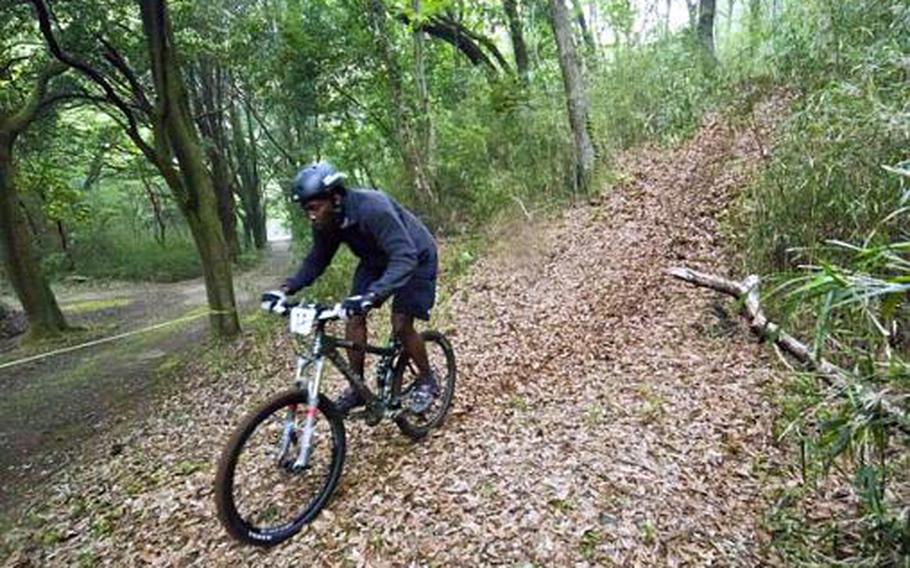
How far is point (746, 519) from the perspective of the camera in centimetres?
304

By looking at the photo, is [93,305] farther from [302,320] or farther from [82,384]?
[302,320]

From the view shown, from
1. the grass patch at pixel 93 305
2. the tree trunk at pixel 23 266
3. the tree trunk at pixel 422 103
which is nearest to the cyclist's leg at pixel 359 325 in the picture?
the tree trunk at pixel 422 103

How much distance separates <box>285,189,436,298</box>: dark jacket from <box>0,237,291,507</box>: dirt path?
3729mm

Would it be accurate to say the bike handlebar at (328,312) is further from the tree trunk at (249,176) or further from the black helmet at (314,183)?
the tree trunk at (249,176)

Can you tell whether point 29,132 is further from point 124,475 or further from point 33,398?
point 124,475

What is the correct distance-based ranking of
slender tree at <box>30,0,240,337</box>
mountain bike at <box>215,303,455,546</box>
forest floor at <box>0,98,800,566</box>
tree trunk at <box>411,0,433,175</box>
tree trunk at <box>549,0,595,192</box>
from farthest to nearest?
1. tree trunk at <box>411,0,433,175</box>
2. tree trunk at <box>549,0,595,192</box>
3. slender tree at <box>30,0,240,337</box>
4. mountain bike at <box>215,303,455,546</box>
5. forest floor at <box>0,98,800,566</box>

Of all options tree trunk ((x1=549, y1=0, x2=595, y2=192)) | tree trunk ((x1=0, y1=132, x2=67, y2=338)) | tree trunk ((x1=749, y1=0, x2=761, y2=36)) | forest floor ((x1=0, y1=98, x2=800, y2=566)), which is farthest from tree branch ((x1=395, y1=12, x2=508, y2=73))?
tree trunk ((x1=0, y1=132, x2=67, y2=338))

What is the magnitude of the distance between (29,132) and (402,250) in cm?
1347

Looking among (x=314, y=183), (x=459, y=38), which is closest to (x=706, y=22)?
(x=459, y=38)

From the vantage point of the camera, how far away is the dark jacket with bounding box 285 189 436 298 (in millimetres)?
3576

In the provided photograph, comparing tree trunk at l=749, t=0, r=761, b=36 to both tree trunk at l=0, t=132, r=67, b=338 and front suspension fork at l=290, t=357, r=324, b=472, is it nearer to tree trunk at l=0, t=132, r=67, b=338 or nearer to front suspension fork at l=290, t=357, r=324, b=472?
front suspension fork at l=290, t=357, r=324, b=472

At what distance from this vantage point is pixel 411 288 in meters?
4.02

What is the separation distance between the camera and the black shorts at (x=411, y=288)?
4004 millimetres

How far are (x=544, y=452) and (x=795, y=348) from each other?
186cm
